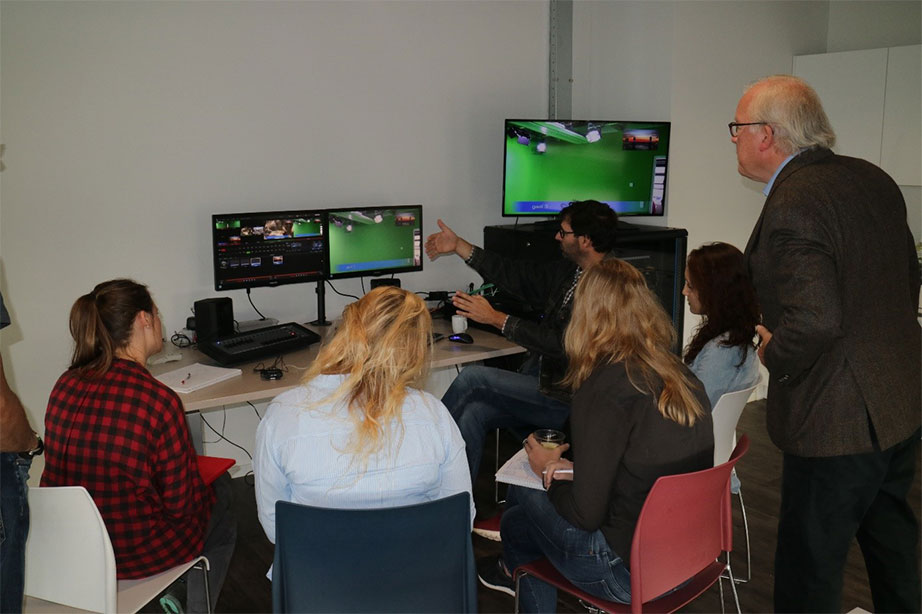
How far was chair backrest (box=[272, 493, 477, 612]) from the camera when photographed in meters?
1.65

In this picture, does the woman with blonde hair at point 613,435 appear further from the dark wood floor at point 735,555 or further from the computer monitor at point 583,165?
the computer monitor at point 583,165

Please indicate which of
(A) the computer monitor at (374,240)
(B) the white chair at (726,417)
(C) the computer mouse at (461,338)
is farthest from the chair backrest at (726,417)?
(A) the computer monitor at (374,240)

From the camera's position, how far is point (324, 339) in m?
3.58

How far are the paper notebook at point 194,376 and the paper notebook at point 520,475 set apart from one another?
124 centimetres

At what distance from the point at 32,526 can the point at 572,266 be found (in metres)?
2.30

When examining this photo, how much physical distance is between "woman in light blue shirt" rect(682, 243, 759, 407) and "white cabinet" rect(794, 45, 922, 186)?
2.59 m

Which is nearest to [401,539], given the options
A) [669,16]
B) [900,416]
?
[900,416]

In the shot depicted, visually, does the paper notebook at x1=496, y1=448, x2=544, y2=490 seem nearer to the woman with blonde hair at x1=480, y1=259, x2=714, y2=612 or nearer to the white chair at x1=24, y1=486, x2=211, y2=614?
the woman with blonde hair at x1=480, y1=259, x2=714, y2=612

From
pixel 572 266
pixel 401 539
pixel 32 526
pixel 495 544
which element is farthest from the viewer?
pixel 572 266

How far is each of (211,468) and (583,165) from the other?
2.68 m

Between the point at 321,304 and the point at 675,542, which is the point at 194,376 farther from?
the point at 675,542

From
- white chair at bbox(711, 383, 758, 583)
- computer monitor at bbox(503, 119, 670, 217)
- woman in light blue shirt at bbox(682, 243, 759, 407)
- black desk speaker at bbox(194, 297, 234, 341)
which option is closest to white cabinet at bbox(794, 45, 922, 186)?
computer monitor at bbox(503, 119, 670, 217)

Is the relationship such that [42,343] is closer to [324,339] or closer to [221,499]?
[324,339]

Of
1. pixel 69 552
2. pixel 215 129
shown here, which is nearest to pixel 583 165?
pixel 215 129
